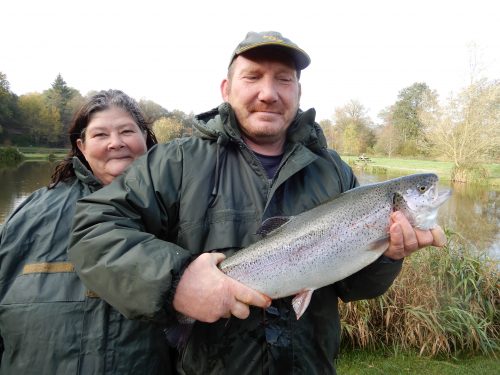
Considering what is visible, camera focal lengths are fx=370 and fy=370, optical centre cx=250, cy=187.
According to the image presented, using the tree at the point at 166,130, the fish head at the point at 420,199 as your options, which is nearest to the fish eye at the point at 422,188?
the fish head at the point at 420,199

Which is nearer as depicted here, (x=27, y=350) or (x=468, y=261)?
(x=27, y=350)

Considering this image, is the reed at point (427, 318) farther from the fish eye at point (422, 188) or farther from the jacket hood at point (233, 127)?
the jacket hood at point (233, 127)

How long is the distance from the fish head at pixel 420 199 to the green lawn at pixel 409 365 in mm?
3851

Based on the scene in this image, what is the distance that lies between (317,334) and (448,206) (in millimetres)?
21881

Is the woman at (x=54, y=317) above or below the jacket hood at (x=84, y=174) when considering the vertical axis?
below

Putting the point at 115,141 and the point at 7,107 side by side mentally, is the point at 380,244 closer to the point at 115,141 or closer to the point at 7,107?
the point at 115,141

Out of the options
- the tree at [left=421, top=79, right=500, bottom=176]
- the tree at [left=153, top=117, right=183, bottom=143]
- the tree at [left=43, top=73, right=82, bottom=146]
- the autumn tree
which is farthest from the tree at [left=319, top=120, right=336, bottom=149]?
the tree at [left=43, top=73, right=82, bottom=146]

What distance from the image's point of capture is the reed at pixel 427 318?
612 centimetres

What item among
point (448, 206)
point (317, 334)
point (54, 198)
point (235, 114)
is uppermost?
point (235, 114)

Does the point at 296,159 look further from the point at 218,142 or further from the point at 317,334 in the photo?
the point at 317,334

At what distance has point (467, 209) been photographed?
2055 centimetres

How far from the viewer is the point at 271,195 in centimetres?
254

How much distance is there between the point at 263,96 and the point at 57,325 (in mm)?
2116

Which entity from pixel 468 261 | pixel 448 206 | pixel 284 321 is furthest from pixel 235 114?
pixel 448 206
